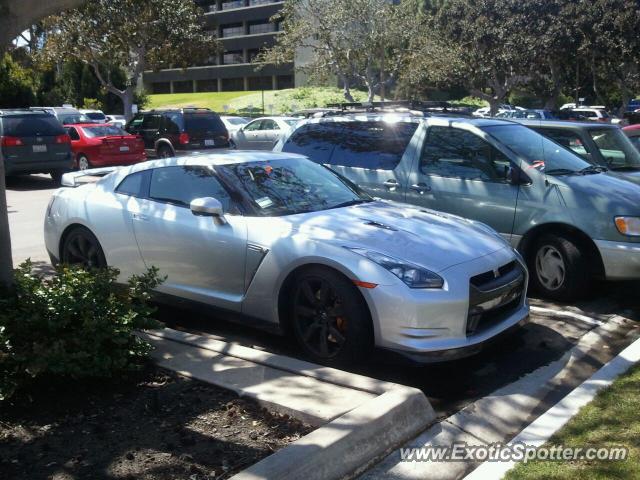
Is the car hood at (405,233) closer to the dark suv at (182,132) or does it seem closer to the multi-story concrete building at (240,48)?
the dark suv at (182,132)

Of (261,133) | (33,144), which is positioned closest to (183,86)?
(261,133)

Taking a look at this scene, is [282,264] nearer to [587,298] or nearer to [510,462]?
[510,462]

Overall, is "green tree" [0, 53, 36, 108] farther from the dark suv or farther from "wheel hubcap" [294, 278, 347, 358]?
"wheel hubcap" [294, 278, 347, 358]

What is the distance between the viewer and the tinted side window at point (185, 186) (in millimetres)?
5883

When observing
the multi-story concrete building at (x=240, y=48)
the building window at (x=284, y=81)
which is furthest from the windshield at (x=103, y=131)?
the building window at (x=284, y=81)

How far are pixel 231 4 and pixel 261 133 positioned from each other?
49197mm

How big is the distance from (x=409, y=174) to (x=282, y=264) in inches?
121

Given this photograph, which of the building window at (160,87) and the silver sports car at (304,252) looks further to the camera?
the building window at (160,87)

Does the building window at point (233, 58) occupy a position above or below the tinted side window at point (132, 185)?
above

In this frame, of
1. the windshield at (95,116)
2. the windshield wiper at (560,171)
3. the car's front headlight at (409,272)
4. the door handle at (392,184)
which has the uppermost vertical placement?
the windshield at (95,116)

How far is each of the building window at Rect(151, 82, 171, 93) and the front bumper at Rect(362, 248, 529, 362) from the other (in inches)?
2928

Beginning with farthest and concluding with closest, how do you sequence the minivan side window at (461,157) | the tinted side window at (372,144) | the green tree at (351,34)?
1. the green tree at (351,34)
2. the tinted side window at (372,144)
3. the minivan side window at (461,157)

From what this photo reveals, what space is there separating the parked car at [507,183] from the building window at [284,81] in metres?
58.5

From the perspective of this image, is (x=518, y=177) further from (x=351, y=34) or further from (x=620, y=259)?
(x=351, y=34)
